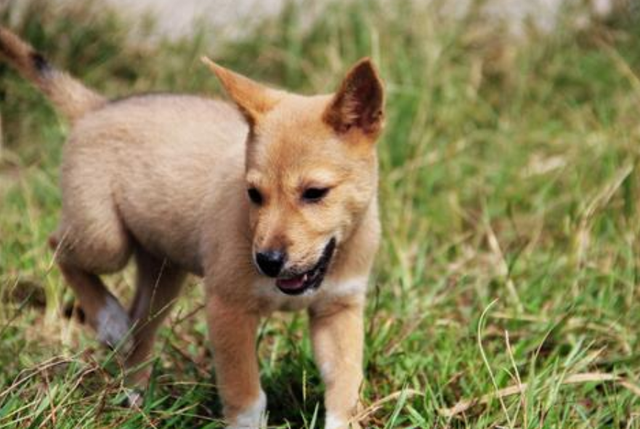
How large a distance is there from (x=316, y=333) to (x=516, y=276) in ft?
5.64

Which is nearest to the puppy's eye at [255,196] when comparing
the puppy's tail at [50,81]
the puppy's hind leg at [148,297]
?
the puppy's hind leg at [148,297]

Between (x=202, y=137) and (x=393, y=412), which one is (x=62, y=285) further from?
(x=393, y=412)

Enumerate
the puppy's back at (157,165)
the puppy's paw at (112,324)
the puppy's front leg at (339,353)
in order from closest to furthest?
the puppy's front leg at (339,353), the puppy's back at (157,165), the puppy's paw at (112,324)

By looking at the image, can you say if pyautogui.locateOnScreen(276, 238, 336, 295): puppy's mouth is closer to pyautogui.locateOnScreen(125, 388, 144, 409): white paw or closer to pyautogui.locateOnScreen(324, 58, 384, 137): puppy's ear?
pyautogui.locateOnScreen(324, 58, 384, 137): puppy's ear

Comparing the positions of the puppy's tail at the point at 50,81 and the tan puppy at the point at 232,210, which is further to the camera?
the puppy's tail at the point at 50,81

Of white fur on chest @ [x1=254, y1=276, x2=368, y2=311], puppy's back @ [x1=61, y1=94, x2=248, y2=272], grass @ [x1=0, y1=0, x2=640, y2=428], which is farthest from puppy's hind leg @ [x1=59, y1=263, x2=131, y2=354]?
white fur on chest @ [x1=254, y1=276, x2=368, y2=311]

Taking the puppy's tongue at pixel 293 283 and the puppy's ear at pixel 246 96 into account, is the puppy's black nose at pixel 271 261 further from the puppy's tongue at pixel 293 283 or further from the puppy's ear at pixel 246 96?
the puppy's ear at pixel 246 96

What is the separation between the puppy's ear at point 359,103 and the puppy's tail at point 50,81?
1738mm

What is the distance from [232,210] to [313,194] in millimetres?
522

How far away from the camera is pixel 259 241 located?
4.75 m

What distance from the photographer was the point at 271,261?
470 centimetres

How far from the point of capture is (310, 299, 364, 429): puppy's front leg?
17.0ft

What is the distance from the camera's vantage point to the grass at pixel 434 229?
5.34 meters

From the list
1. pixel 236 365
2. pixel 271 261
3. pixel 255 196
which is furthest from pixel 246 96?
pixel 236 365
